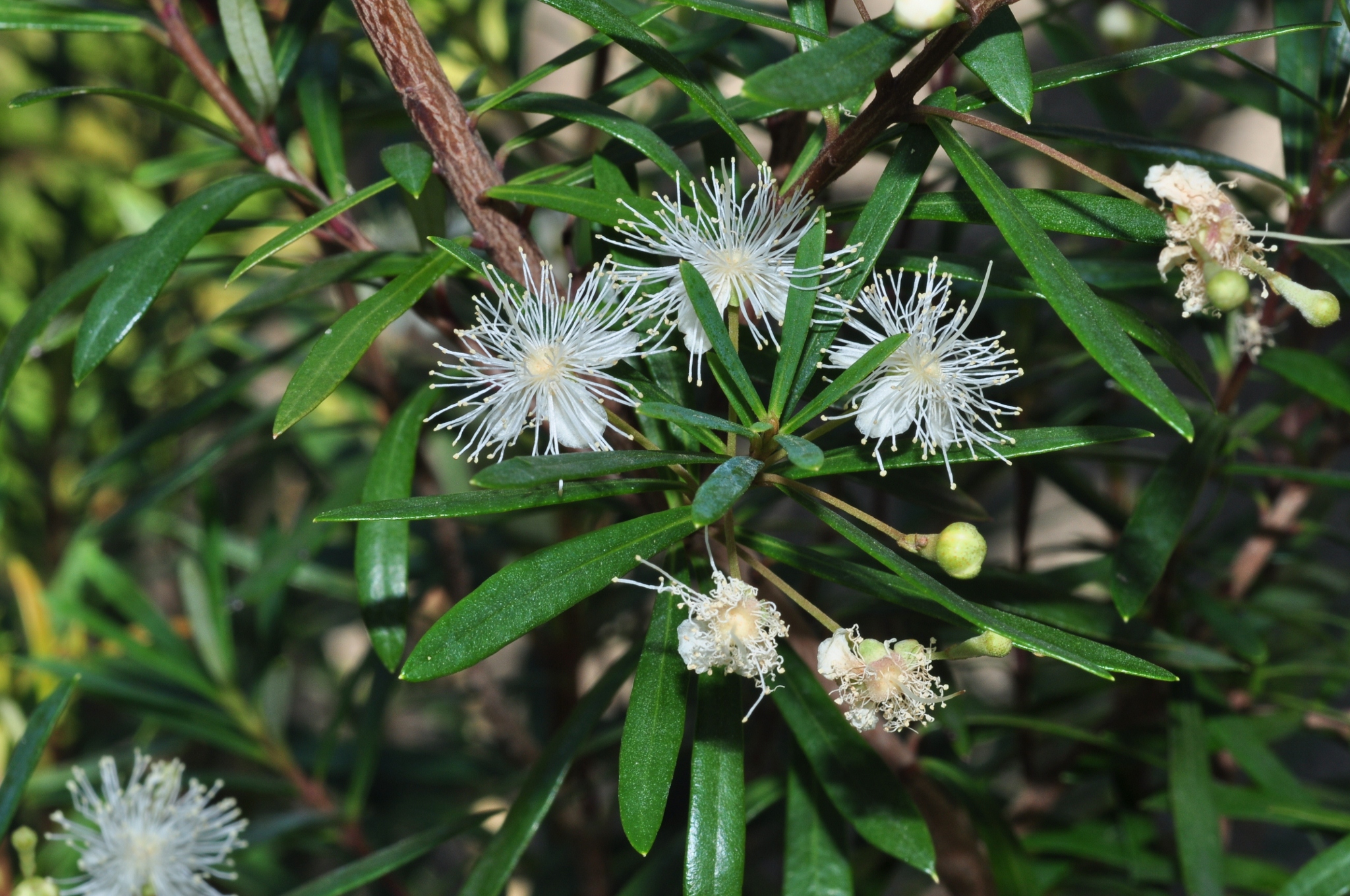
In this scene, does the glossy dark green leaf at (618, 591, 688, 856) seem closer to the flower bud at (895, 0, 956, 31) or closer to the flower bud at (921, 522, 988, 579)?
the flower bud at (921, 522, 988, 579)

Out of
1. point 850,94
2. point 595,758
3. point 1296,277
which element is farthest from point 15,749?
point 1296,277

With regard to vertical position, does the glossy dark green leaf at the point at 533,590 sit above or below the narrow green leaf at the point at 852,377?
below

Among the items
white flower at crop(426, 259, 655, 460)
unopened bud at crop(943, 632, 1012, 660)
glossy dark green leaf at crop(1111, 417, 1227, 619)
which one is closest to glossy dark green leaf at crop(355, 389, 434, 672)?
Result: white flower at crop(426, 259, 655, 460)

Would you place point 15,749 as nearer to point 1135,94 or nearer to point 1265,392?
point 1135,94

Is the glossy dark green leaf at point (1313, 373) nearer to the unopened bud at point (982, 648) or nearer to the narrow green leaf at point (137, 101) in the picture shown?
the unopened bud at point (982, 648)

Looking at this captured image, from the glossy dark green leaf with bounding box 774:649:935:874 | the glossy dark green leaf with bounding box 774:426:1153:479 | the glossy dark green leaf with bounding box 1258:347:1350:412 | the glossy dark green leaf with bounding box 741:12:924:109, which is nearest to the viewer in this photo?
the glossy dark green leaf with bounding box 741:12:924:109

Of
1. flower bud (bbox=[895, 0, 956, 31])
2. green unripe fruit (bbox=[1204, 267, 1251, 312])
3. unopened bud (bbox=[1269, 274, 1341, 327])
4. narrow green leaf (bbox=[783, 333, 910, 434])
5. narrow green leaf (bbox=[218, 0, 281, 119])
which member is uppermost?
narrow green leaf (bbox=[218, 0, 281, 119])

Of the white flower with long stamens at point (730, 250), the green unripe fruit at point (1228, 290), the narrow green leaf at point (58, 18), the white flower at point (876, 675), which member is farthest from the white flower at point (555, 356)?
the narrow green leaf at point (58, 18)
